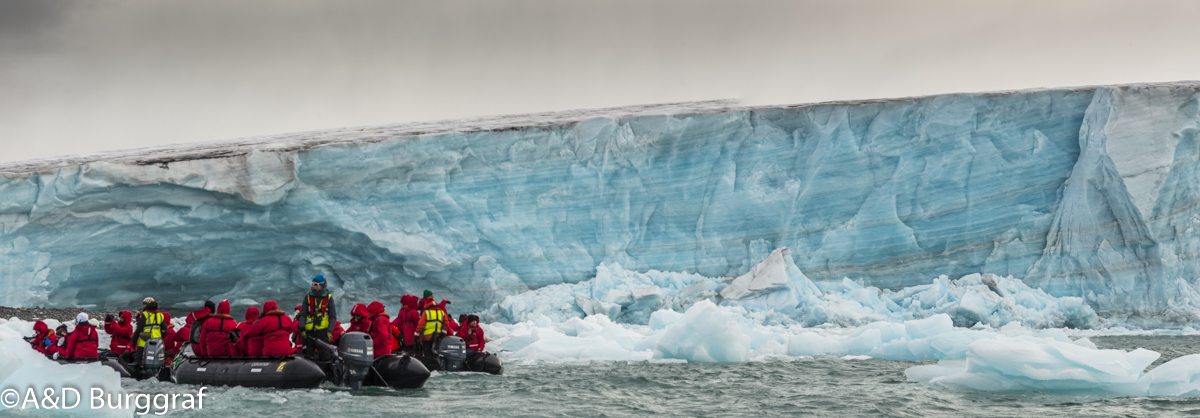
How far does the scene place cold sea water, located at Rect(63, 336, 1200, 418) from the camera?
7.06 metres

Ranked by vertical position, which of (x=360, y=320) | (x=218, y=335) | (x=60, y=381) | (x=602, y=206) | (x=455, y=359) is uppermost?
(x=602, y=206)

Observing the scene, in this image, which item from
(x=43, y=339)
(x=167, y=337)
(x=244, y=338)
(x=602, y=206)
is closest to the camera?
(x=244, y=338)

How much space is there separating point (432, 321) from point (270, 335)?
1938mm

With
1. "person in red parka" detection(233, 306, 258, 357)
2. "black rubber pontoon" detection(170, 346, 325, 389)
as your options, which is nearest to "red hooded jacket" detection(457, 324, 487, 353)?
"black rubber pontoon" detection(170, 346, 325, 389)

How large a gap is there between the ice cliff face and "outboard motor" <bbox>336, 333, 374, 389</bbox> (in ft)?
24.8

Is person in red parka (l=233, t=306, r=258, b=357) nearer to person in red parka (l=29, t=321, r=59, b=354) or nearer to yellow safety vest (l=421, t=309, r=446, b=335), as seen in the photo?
yellow safety vest (l=421, t=309, r=446, b=335)

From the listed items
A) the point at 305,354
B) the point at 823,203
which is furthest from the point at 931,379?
the point at 823,203

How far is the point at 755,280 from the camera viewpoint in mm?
14867

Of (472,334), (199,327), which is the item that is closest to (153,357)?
(199,327)

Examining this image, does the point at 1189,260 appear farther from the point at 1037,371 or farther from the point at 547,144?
the point at 547,144

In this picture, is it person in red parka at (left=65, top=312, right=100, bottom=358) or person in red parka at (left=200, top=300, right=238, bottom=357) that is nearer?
person in red parka at (left=200, top=300, right=238, bottom=357)

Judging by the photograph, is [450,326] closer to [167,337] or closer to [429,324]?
[429,324]

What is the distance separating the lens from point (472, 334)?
34.9 ft

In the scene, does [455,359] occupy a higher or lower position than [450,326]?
lower
